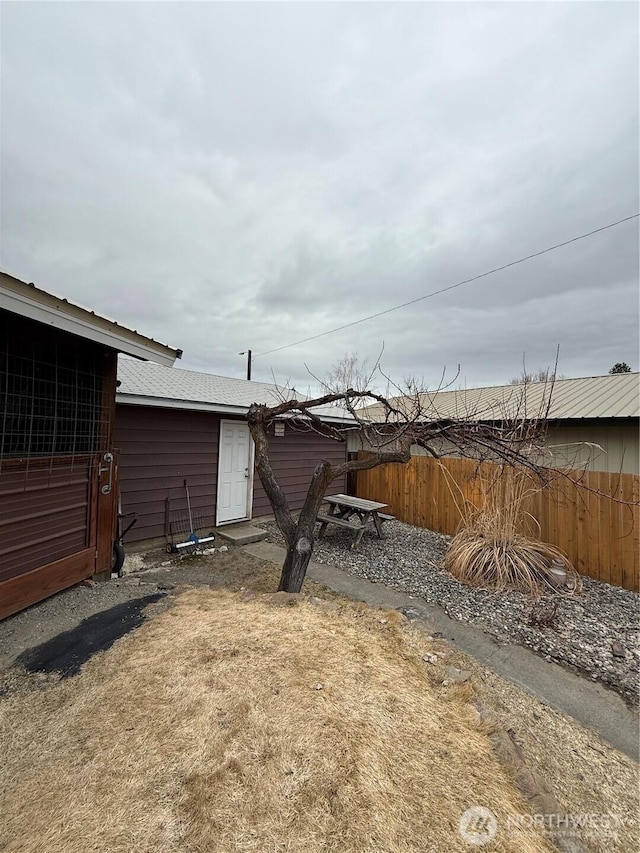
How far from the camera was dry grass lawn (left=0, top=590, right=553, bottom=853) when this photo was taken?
1.33 meters

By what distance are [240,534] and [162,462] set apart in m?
1.71

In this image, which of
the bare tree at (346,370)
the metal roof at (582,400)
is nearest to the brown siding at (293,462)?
the bare tree at (346,370)

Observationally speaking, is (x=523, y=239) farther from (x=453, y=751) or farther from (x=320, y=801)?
(x=320, y=801)

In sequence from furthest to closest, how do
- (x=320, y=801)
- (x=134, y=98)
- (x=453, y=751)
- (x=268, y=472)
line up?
(x=134, y=98) < (x=268, y=472) < (x=453, y=751) < (x=320, y=801)

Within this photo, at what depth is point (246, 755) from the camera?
1.65 m

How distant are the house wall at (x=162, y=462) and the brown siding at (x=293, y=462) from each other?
35cm

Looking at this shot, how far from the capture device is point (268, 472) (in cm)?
371

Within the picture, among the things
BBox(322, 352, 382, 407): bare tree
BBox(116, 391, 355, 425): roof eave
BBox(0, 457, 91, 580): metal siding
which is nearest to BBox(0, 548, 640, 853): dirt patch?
BBox(0, 457, 91, 580): metal siding

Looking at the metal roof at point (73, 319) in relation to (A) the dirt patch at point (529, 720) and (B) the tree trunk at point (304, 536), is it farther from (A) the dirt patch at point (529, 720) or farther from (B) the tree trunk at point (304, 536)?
(A) the dirt patch at point (529, 720)

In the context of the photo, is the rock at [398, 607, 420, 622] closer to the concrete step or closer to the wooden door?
the concrete step

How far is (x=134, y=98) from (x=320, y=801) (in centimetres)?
742

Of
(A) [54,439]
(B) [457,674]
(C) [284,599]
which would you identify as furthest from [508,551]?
(A) [54,439]

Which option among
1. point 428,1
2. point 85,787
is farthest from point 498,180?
point 85,787

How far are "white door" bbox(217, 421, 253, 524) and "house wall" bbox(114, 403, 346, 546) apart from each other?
145 millimetres
